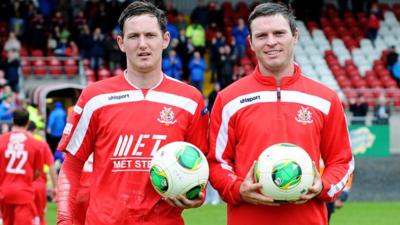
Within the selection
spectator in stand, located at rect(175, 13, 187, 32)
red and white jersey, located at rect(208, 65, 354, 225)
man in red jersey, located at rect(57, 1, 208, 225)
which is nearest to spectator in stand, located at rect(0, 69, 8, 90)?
spectator in stand, located at rect(175, 13, 187, 32)

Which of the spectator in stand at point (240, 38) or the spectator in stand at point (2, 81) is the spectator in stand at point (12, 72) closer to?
the spectator in stand at point (2, 81)

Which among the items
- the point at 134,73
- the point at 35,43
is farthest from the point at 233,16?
the point at 134,73

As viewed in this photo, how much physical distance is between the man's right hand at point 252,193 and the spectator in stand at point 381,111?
804 inches

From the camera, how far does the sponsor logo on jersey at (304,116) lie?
6.52 m

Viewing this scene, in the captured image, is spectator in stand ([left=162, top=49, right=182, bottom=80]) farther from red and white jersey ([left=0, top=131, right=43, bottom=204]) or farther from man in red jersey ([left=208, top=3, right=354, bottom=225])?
man in red jersey ([left=208, top=3, right=354, bottom=225])

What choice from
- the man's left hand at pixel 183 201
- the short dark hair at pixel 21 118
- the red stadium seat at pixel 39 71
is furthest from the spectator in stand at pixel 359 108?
the man's left hand at pixel 183 201

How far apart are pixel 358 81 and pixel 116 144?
83.8 ft

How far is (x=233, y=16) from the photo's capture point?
34.8 m

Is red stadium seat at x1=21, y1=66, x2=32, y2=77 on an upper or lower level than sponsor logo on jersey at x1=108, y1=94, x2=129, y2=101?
lower

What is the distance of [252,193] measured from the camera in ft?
20.6

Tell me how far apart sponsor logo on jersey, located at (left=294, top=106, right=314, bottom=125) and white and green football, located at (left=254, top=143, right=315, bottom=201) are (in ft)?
1.07

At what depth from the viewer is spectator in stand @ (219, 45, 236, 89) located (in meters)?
30.2

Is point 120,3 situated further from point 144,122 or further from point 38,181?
point 144,122

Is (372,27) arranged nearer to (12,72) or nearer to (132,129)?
(12,72)
